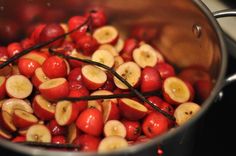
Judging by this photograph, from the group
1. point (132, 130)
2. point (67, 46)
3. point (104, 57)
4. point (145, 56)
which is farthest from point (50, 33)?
point (132, 130)

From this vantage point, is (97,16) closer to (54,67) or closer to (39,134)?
(54,67)

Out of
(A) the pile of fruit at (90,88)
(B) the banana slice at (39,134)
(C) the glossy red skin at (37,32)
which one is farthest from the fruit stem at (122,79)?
(B) the banana slice at (39,134)

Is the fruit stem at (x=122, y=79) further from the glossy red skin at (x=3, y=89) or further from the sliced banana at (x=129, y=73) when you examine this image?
the glossy red skin at (x=3, y=89)

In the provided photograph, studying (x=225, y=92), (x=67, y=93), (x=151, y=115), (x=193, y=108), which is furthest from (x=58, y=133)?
(x=225, y=92)

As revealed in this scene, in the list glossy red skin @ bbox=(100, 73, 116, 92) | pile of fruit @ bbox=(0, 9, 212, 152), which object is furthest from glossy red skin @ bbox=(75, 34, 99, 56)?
glossy red skin @ bbox=(100, 73, 116, 92)

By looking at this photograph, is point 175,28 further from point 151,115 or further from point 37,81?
point 37,81

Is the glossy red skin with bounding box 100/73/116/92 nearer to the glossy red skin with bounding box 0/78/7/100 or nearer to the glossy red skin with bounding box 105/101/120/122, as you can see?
the glossy red skin with bounding box 105/101/120/122
